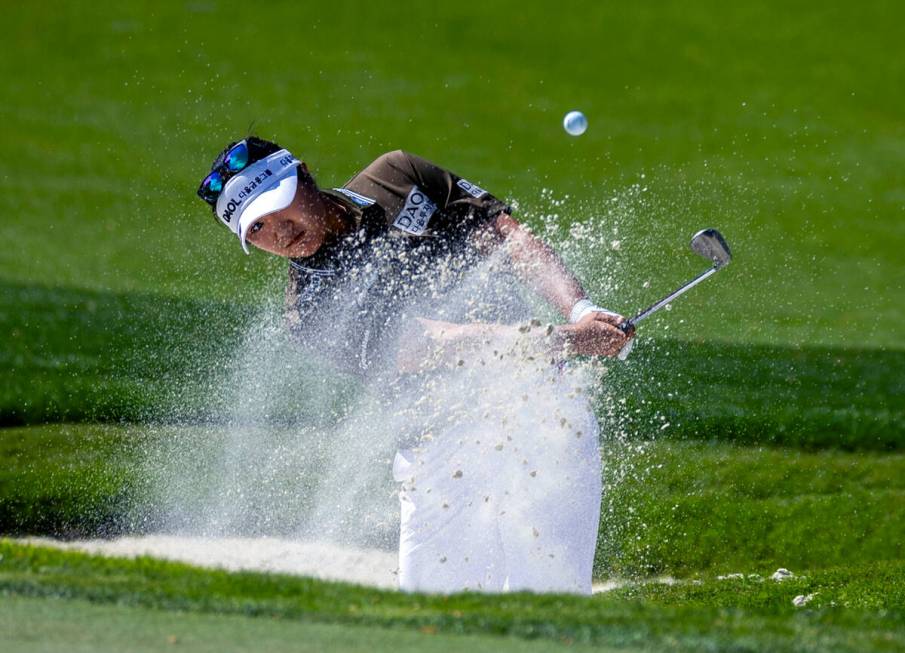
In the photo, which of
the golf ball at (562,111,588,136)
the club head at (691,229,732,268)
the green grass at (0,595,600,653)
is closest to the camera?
the green grass at (0,595,600,653)

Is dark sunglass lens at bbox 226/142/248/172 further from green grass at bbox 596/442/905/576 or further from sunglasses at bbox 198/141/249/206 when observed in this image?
green grass at bbox 596/442/905/576

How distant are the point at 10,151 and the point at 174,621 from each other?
11835mm

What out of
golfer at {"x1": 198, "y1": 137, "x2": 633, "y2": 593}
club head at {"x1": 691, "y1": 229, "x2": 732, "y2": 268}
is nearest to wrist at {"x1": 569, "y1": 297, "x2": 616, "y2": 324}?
golfer at {"x1": 198, "y1": 137, "x2": 633, "y2": 593}

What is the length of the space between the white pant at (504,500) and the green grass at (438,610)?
26.8 inches

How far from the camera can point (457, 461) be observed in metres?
4.72

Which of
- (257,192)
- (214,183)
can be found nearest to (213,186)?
(214,183)

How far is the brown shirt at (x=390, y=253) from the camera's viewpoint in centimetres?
462

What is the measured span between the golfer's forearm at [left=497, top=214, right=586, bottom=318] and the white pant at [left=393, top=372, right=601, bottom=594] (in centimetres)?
33

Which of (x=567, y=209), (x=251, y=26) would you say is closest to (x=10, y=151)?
(x=251, y=26)

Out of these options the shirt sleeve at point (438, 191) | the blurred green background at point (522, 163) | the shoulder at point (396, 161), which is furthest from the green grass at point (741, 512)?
the shoulder at point (396, 161)

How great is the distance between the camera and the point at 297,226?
4.59 meters

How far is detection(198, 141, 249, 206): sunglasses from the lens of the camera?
471cm

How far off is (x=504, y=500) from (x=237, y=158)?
60.1 inches

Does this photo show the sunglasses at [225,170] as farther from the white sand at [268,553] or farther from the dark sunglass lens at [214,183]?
the white sand at [268,553]
